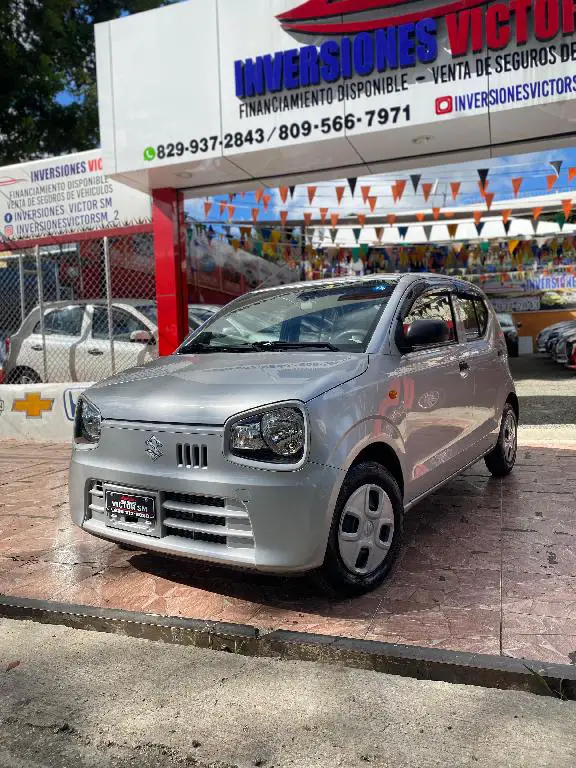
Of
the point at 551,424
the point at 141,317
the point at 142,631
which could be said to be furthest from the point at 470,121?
the point at 142,631

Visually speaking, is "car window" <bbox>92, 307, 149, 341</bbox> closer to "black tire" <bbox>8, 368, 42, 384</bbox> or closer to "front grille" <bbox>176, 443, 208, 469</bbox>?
"black tire" <bbox>8, 368, 42, 384</bbox>

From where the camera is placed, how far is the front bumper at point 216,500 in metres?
3.04

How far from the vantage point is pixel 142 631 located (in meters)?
3.25

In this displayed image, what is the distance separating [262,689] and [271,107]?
6.48 m

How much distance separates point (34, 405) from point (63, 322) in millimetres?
1249

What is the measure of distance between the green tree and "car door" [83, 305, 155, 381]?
32.7 feet

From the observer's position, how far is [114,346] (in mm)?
9008

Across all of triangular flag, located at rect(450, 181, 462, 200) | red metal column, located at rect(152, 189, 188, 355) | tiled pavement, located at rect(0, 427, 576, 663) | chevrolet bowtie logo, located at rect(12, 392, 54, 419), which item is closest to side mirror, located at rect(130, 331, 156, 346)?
red metal column, located at rect(152, 189, 188, 355)

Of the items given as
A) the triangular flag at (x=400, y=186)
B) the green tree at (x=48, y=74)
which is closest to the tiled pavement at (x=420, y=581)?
the triangular flag at (x=400, y=186)

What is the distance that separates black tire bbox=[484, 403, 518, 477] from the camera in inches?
228

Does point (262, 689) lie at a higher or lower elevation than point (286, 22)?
lower

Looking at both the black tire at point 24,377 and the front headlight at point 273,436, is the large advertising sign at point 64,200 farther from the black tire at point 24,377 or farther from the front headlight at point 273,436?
the front headlight at point 273,436

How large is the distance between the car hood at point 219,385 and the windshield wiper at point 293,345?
0.10 meters

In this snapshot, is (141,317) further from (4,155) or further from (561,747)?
(4,155)
